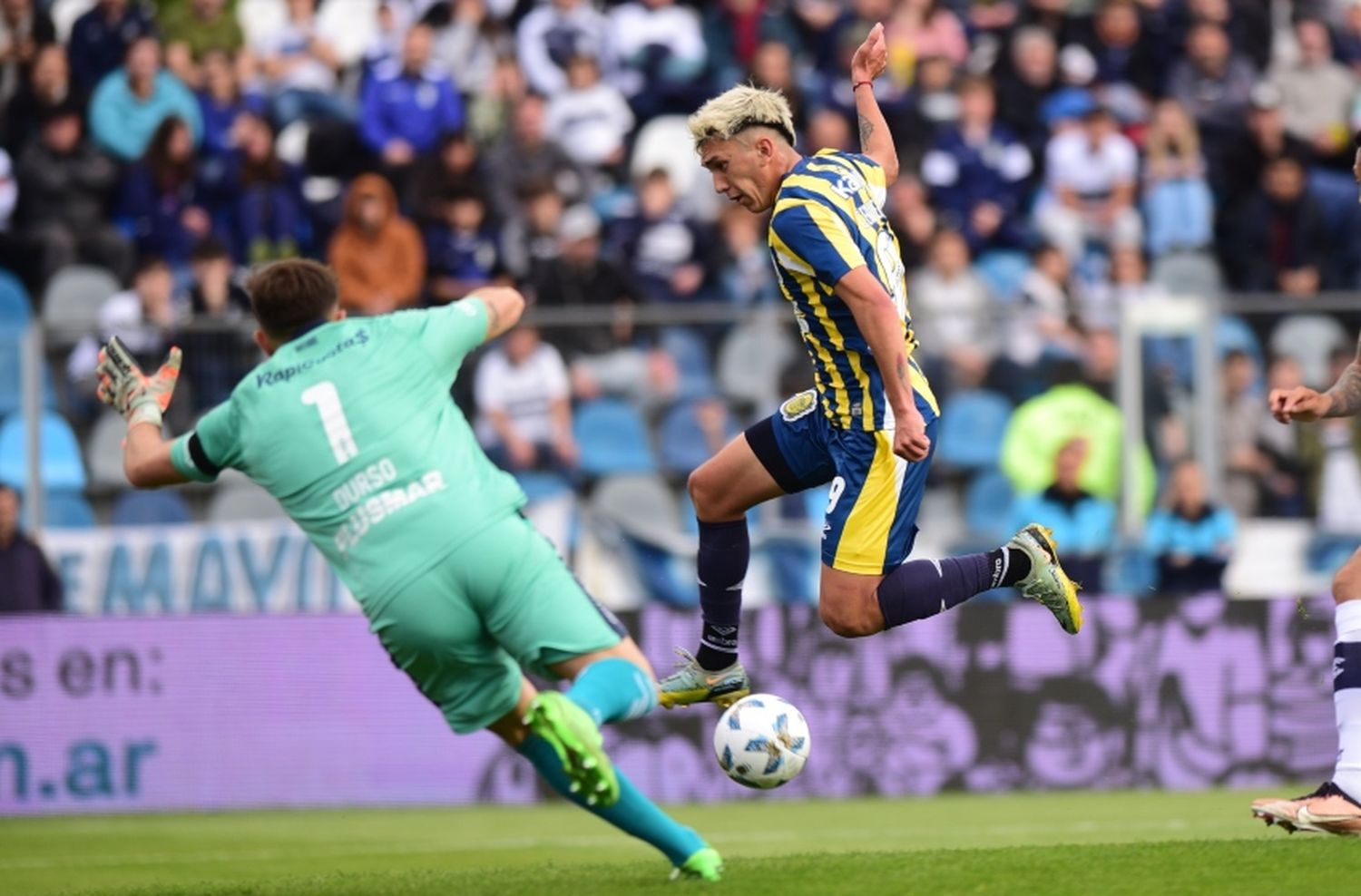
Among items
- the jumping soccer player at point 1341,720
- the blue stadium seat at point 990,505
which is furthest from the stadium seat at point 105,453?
Answer: the jumping soccer player at point 1341,720

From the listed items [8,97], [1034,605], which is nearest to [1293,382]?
[1034,605]

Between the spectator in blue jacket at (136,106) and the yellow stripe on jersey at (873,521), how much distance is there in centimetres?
1003

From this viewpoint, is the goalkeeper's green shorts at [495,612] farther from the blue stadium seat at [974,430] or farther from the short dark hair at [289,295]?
the blue stadium seat at [974,430]

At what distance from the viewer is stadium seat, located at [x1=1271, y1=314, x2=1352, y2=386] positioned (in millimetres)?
14570

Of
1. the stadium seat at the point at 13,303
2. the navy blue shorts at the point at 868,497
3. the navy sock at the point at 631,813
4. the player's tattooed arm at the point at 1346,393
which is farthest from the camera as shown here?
the stadium seat at the point at 13,303

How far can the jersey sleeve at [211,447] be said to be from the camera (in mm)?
7844

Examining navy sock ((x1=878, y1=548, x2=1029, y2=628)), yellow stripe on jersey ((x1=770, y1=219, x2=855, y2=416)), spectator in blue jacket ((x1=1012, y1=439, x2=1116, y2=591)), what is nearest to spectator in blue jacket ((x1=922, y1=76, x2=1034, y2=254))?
spectator in blue jacket ((x1=1012, y1=439, x2=1116, y2=591))

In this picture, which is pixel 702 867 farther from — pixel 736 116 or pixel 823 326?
pixel 736 116

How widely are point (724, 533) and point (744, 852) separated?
2791 millimetres

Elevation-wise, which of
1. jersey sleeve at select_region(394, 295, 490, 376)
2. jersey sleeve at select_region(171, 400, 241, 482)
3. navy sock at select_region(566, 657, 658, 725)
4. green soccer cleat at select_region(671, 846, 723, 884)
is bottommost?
green soccer cleat at select_region(671, 846, 723, 884)

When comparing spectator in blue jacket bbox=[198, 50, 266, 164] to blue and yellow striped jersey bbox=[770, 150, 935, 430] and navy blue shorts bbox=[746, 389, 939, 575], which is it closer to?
blue and yellow striped jersey bbox=[770, 150, 935, 430]

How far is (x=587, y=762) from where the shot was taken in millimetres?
7266

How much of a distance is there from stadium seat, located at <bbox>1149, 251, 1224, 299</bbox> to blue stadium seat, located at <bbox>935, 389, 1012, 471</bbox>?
10.0 ft

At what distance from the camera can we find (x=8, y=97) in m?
18.0
